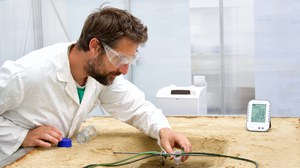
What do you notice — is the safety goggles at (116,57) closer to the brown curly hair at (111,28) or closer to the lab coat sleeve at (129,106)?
the brown curly hair at (111,28)

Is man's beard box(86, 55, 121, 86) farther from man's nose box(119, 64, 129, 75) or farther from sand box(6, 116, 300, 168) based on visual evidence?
sand box(6, 116, 300, 168)

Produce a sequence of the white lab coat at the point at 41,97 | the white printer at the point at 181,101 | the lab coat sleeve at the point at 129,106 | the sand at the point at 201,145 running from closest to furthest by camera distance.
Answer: the sand at the point at 201,145 → the white lab coat at the point at 41,97 → the lab coat sleeve at the point at 129,106 → the white printer at the point at 181,101

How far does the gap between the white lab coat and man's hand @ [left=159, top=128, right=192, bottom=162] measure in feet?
0.20

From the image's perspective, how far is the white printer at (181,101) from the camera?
8.82 ft

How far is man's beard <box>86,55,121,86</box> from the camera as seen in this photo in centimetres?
161

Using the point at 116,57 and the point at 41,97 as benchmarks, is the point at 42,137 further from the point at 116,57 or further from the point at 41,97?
the point at 116,57

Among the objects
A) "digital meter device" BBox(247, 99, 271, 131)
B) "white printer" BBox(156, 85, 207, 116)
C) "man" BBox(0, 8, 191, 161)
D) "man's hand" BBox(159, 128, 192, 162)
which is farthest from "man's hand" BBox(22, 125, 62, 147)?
"white printer" BBox(156, 85, 207, 116)

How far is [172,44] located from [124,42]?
208 cm

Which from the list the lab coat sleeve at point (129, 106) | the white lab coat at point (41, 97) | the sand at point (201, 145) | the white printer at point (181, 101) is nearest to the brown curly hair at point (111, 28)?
the white lab coat at point (41, 97)

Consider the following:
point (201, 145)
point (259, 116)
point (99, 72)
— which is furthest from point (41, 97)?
point (259, 116)

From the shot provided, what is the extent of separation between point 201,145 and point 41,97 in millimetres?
638

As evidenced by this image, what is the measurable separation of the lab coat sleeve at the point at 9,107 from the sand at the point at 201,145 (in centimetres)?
10

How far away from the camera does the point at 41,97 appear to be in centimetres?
162

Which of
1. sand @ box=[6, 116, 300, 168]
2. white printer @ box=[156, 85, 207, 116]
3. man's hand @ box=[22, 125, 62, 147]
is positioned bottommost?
white printer @ box=[156, 85, 207, 116]
